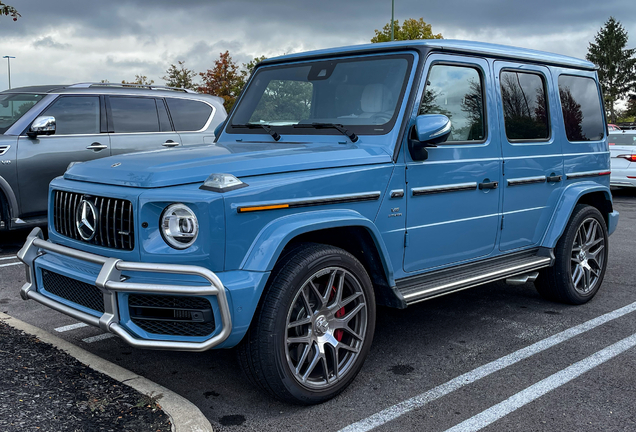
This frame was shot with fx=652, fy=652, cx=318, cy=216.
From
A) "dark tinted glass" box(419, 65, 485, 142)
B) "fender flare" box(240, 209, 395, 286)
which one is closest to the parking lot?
"fender flare" box(240, 209, 395, 286)

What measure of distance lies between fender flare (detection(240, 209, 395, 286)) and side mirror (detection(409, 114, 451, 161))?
0.64 meters

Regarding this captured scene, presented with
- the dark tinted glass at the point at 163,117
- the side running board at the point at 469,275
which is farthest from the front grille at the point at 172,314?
the dark tinted glass at the point at 163,117

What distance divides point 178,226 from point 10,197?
5262mm

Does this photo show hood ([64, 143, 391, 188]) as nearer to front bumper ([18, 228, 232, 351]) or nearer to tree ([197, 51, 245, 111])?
front bumper ([18, 228, 232, 351])

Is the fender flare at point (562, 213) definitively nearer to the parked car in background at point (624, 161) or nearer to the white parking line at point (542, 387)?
the white parking line at point (542, 387)

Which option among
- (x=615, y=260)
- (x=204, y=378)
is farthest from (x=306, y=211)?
(x=615, y=260)

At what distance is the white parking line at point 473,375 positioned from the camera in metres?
3.42

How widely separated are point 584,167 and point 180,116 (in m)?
5.64

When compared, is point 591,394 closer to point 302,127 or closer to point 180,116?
point 302,127

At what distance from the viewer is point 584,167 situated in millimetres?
5656

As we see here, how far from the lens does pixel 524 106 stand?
16.7 ft

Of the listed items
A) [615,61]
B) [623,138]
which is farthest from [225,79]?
[615,61]

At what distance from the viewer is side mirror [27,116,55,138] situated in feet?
25.1

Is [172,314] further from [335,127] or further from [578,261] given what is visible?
[578,261]
